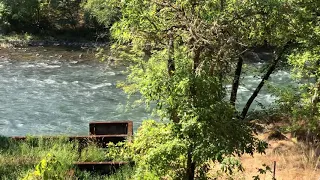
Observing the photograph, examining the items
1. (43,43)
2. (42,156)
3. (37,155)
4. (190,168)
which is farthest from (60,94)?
(190,168)

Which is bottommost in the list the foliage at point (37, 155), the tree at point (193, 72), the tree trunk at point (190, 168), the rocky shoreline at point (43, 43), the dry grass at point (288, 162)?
the rocky shoreline at point (43, 43)

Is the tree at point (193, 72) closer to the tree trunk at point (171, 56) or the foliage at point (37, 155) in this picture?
the tree trunk at point (171, 56)

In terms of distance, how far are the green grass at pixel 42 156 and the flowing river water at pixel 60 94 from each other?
4.38 m

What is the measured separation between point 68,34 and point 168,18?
2805 centimetres

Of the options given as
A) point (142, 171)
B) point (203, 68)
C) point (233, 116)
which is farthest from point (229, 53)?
point (142, 171)

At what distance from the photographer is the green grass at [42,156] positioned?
8961mm

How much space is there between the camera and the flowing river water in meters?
16.7

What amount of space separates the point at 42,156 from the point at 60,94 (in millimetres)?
10548

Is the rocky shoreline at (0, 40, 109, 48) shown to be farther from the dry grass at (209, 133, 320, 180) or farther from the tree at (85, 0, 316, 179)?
the tree at (85, 0, 316, 179)

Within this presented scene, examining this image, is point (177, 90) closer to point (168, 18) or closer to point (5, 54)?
point (168, 18)

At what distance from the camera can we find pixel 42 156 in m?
9.82

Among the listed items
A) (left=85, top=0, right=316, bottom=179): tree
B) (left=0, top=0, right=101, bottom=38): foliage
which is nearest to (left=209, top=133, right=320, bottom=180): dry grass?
(left=85, top=0, right=316, bottom=179): tree

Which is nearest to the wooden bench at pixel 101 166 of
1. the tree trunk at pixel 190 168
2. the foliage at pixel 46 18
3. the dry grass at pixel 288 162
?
the dry grass at pixel 288 162

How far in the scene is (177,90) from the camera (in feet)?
18.1
